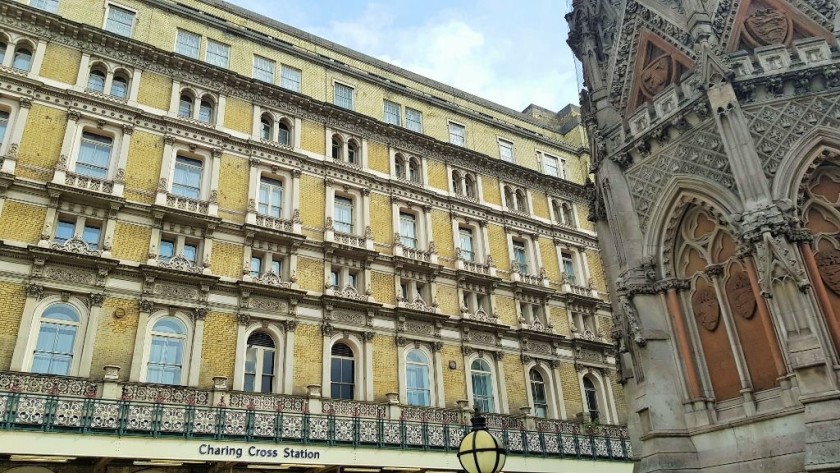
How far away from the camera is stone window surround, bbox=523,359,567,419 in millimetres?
26781

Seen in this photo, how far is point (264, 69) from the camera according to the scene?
1069 inches

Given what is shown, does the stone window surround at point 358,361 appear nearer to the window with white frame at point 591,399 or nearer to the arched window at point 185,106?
the arched window at point 185,106

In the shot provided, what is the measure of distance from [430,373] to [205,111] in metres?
13.9

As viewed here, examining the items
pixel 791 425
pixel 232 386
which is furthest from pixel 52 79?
pixel 791 425

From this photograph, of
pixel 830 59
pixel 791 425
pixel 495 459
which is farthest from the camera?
pixel 830 59

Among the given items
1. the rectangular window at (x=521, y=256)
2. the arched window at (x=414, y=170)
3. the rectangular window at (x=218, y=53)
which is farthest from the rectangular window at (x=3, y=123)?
the rectangular window at (x=521, y=256)

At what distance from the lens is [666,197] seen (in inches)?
504

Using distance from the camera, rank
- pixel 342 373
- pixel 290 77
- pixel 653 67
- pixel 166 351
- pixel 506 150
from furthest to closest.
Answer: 1. pixel 506 150
2. pixel 290 77
3. pixel 342 373
4. pixel 166 351
5. pixel 653 67

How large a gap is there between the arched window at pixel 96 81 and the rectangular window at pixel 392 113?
12.3m

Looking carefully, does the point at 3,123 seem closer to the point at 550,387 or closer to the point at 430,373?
the point at 430,373

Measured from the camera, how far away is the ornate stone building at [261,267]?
18.3 meters

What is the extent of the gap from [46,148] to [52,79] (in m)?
2.89

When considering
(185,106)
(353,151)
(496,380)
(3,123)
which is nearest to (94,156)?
(3,123)

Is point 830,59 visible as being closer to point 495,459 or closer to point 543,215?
point 495,459
